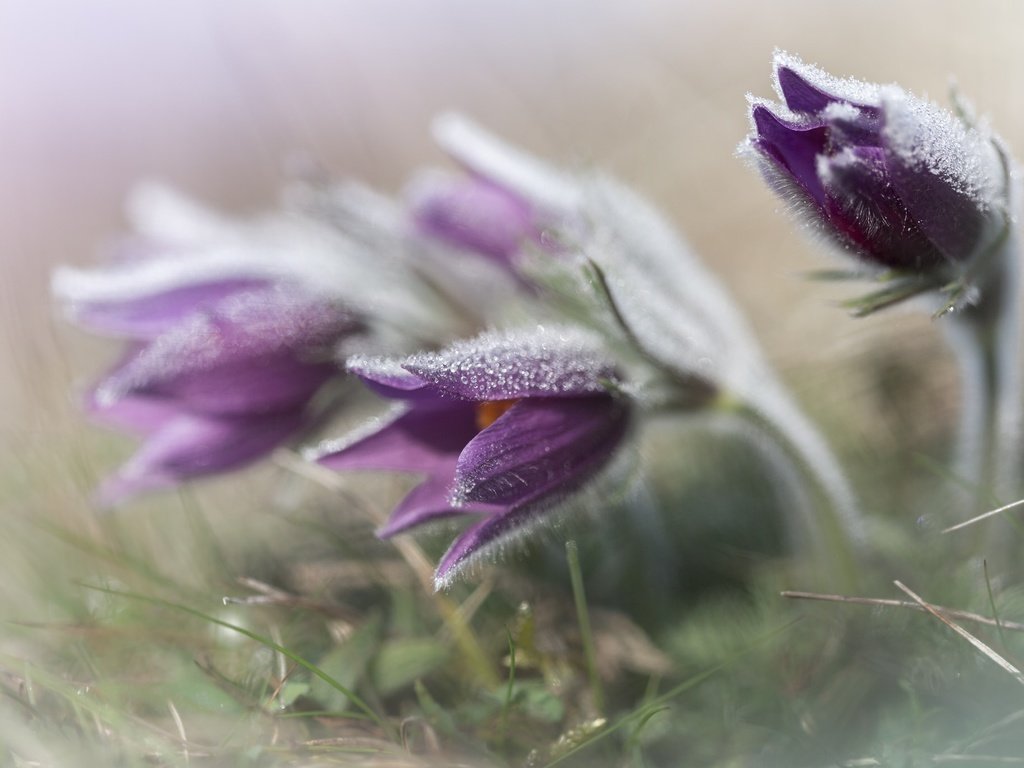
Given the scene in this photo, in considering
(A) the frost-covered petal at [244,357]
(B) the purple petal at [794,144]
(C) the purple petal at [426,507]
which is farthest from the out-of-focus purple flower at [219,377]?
(B) the purple petal at [794,144]

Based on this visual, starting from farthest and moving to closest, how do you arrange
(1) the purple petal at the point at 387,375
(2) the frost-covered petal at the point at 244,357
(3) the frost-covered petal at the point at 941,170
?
(2) the frost-covered petal at the point at 244,357, (1) the purple petal at the point at 387,375, (3) the frost-covered petal at the point at 941,170

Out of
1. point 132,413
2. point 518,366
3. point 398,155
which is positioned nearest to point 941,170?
point 518,366

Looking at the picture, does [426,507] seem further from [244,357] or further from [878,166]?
[878,166]

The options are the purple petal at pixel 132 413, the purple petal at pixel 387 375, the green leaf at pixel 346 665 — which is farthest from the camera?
the purple petal at pixel 132 413

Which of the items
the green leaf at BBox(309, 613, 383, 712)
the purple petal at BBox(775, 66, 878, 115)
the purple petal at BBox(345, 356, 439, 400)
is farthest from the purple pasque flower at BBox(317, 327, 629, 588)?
the purple petal at BBox(775, 66, 878, 115)

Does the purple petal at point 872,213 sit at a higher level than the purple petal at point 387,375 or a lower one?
higher

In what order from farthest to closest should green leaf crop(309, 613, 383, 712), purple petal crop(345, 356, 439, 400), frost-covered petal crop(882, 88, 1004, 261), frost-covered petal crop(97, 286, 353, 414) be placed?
frost-covered petal crop(97, 286, 353, 414) → green leaf crop(309, 613, 383, 712) → purple petal crop(345, 356, 439, 400) → frost-covered petal crop(882, 88, 1004, 261)

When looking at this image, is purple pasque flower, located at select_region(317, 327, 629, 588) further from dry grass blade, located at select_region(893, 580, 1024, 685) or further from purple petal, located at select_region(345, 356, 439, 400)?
dry grass blade, located at select_region(893, 580, 1024, 685)

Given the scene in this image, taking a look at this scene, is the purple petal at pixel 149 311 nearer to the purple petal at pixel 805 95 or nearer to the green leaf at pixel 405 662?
the green leaf at pixel 405 662
